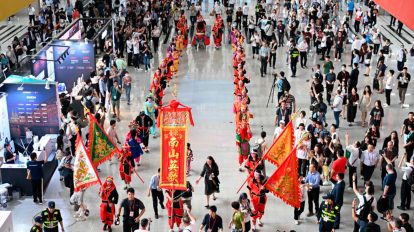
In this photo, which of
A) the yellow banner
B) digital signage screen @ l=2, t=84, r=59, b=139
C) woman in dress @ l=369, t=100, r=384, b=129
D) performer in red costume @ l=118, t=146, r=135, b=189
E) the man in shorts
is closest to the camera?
the yellow banner

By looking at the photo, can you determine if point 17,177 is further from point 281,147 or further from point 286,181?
point 286,181

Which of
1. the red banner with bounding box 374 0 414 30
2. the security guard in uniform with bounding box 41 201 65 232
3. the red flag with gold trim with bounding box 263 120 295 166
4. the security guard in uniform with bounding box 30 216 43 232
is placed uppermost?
the red banner with bounding box 374 0 414 30

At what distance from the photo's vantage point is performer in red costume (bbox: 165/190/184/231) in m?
12.4

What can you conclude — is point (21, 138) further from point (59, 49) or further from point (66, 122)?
point (59, 49)

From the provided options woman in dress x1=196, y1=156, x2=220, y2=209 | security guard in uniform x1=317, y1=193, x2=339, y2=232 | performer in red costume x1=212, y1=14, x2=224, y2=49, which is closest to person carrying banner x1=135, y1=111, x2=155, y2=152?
woman in dress x1=196, y1=156, x2=220, y2=209

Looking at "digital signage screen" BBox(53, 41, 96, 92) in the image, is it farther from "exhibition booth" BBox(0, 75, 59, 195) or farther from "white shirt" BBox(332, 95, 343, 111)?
"white shirt" BBox(332, 95, 343, 111)

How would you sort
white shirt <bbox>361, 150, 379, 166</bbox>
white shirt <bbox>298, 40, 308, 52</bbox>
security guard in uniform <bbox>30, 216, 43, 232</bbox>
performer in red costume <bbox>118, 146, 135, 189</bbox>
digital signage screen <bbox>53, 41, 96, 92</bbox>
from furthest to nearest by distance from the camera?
1. white shirt <bbox>298, 40, 308, 52</bbox>
2. digital signage screen <bbox>53, 41, 96, 92</bbox>
3. white shirt <bbox>361, 150, 379, 166</bbox>
4. performer in red costume <bbox>118, 146, 135, 189</bbox>
5. security guard in uniform <bbox>30, 216, 43, 232</bbox>

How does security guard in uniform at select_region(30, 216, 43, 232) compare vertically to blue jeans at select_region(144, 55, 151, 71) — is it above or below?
above

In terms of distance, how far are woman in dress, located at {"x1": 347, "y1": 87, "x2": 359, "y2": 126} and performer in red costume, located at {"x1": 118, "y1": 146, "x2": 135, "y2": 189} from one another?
7.22 metres

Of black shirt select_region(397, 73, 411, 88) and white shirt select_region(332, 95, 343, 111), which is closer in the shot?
white shirt select_region(332, 95, 343, 111)

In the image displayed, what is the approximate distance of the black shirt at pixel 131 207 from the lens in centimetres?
1180

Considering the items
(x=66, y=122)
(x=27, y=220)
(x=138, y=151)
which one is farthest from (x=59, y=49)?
(x=27, y=220)

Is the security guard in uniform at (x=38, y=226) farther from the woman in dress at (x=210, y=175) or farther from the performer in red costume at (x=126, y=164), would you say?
the woman in dress at (x=210, y=175)

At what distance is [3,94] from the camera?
16656 mm
